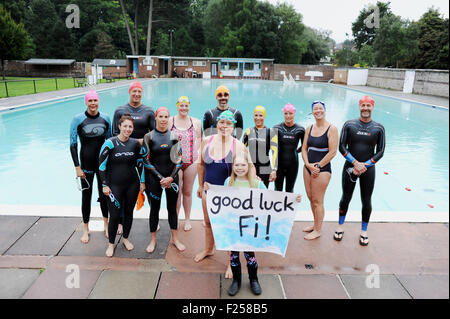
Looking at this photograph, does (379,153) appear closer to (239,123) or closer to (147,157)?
(239,123)

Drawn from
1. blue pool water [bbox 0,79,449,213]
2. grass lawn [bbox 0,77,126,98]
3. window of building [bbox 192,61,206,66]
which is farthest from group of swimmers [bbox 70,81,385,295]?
window of building [bbox 192,61,206,66]

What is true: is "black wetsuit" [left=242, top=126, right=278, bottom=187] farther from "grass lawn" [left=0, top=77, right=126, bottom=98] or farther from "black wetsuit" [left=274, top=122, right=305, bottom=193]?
"grass lawn" [left=0, top=77, right=126, bottom=98]

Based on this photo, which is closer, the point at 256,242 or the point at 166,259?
the point at 256,242

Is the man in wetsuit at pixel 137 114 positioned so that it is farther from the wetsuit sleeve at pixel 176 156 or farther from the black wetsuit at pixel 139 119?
the wetsuit sleeve at pixel 176 156

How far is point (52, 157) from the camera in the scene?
9266 millimetres

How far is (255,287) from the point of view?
11.1 feet

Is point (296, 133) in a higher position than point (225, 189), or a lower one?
higher

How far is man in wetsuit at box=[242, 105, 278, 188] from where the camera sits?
4625mm

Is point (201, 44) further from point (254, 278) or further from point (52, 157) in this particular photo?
point (254, 278)

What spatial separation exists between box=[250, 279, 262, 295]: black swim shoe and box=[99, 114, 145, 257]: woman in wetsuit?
69.6 inches

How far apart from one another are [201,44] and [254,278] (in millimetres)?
59685

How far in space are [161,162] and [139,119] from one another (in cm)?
93

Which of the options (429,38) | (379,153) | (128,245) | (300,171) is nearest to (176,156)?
(128,245)

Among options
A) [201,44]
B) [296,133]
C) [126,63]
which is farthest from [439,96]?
[201,44]
